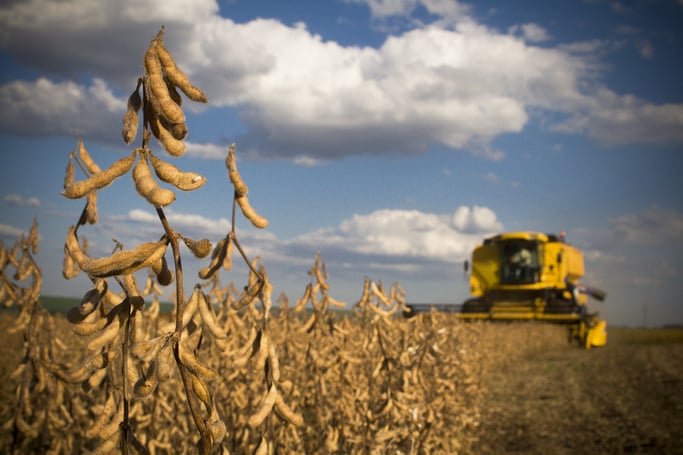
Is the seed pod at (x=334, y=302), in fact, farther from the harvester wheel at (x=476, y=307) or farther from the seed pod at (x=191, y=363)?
the harvester wheel at (x=476, y=307)

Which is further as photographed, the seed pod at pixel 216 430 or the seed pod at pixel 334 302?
the seed pod at pixel 334 302

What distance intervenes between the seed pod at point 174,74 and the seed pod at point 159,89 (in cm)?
2

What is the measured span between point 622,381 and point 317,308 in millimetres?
10908

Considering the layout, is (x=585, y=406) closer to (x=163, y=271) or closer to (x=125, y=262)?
(x=163, y=271)

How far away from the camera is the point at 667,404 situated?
9.88 meters

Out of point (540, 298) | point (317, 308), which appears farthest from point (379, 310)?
point (540, 298)

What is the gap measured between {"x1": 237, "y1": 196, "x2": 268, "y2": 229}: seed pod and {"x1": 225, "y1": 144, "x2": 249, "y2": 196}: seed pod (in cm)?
2

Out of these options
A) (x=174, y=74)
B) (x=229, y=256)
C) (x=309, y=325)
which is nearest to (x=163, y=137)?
(x=174, y=74)

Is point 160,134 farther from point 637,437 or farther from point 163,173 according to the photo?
point 637,437

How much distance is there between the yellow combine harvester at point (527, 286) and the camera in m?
18.5

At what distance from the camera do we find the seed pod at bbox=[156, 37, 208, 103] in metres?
1.32

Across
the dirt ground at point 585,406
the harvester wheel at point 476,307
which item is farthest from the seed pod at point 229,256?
the harvester wheel at point 476,307

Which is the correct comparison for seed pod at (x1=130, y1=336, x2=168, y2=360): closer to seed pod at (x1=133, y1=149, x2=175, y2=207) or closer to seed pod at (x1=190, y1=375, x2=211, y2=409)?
seed pod at (x1=190, y1=375, x2=211, y2=409)

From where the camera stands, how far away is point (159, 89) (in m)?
1.26
